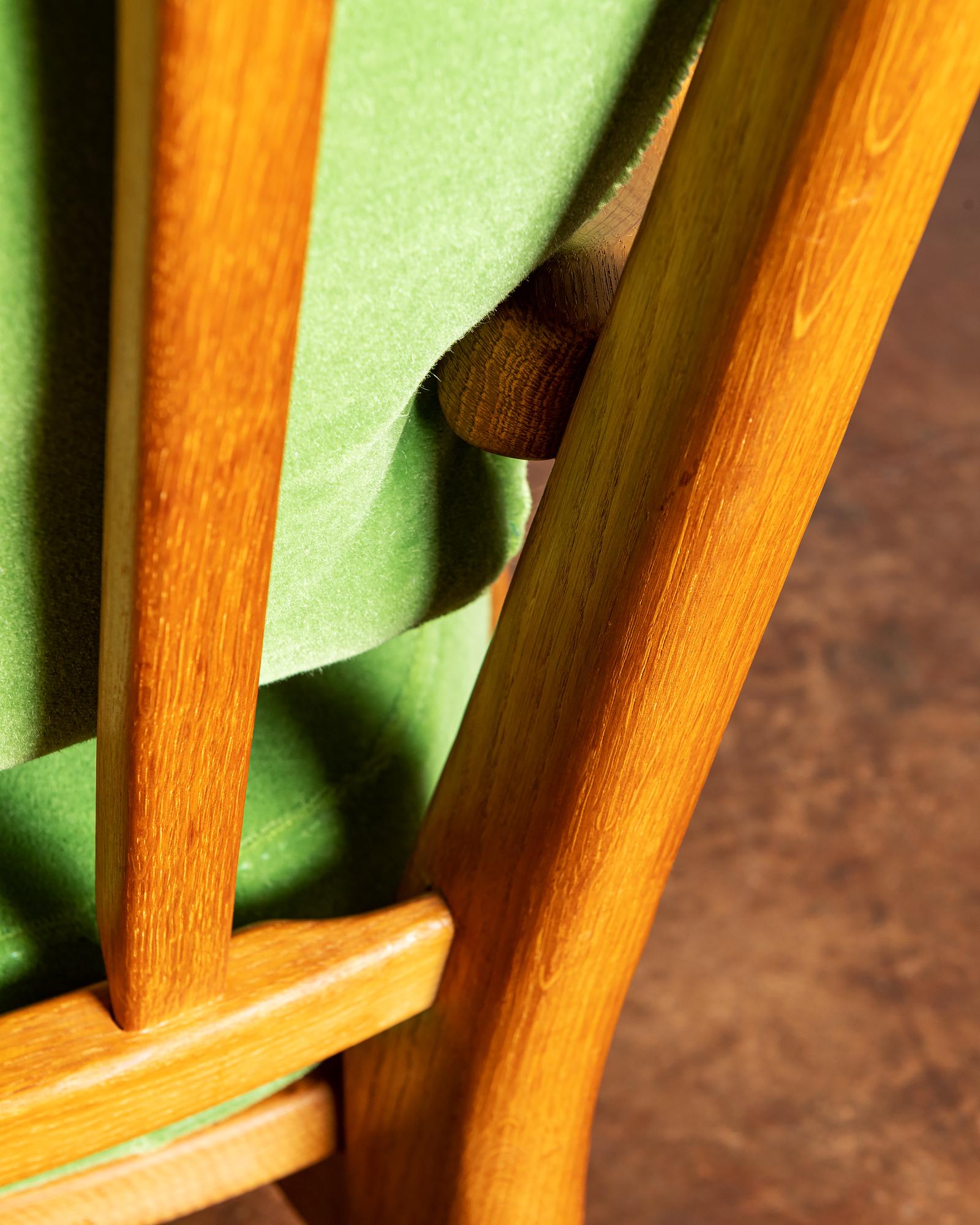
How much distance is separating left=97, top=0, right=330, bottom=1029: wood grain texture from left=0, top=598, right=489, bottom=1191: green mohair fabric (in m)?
0.08

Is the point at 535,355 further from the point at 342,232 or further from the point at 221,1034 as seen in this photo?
the point at 221,1034

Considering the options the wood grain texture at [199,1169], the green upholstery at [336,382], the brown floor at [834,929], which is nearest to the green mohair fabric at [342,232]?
the green upholstery at [336,382]

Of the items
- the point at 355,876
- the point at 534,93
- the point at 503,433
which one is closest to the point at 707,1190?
the point at 355,876

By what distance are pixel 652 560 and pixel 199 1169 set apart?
1.04ft

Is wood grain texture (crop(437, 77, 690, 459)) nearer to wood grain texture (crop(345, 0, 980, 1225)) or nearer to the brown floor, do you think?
wood grain texture (crop(345, 0, 980, 1225))

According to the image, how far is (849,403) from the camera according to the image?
0.29 meters

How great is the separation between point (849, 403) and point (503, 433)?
0.09 m

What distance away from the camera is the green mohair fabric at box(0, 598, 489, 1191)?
1.35 ft

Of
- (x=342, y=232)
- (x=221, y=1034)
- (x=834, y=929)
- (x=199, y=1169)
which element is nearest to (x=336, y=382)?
(x=342, y=232)

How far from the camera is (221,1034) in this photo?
0.37 m

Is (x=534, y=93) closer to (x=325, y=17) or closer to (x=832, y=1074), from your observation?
(x=325, y=17)

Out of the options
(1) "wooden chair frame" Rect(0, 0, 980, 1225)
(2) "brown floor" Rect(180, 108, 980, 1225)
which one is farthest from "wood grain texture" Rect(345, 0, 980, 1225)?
(2) "brown floor" Rect(180, 108, 980, 1225)

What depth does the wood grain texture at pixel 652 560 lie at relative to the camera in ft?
0.79

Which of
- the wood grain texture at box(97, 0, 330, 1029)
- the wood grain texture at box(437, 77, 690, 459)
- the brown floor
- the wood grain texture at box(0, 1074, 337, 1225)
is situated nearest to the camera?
the wood grain texture at box(97, 0, 330, 1029)
